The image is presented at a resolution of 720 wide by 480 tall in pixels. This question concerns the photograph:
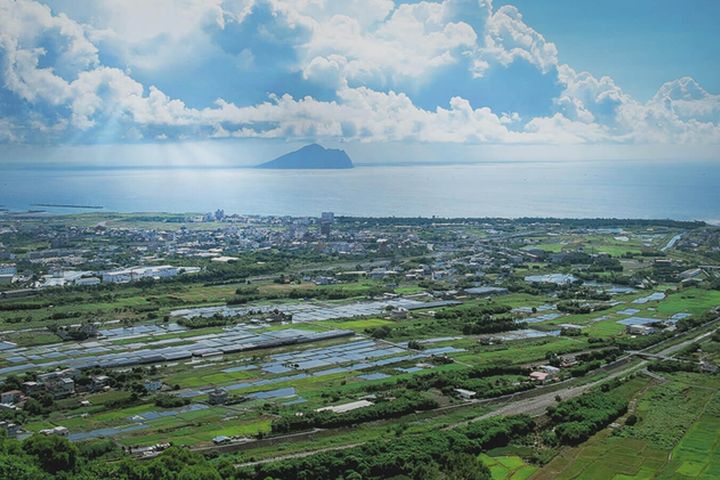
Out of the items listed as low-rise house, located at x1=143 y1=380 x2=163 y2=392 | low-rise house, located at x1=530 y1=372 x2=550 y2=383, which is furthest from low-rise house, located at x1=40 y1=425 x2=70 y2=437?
low-rise house, located at x1=530 y1=372 x2=550 y2=383

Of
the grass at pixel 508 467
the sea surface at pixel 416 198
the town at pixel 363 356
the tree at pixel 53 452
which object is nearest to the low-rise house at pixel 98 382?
the town at pixel 363 356

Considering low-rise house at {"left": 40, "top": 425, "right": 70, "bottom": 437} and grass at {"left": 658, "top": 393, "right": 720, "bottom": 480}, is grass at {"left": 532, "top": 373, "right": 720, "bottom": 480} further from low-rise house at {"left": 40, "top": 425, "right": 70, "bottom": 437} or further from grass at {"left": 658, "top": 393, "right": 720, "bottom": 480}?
low-rise house at {"left": 40, "top": 425, "right": 70, "bottom": 437}

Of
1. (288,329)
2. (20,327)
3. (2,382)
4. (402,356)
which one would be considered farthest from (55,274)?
(402,356)

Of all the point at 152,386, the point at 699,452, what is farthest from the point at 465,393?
the point at 152,386

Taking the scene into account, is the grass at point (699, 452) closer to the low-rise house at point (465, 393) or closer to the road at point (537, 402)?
the road at point (537, 402)

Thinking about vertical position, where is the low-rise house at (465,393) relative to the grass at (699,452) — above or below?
above
